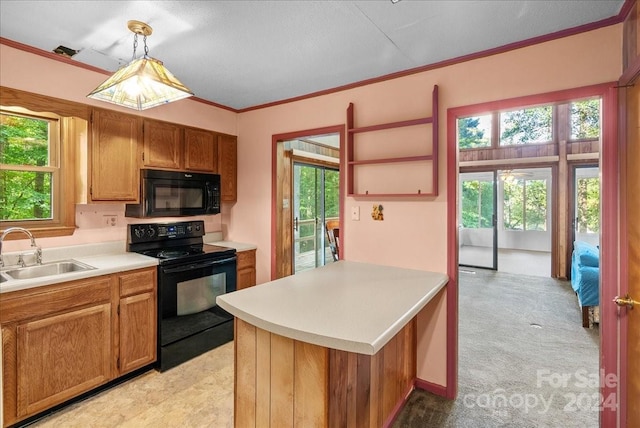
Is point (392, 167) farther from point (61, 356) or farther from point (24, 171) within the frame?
point (24, 171)

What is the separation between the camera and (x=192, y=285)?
276 centimetres

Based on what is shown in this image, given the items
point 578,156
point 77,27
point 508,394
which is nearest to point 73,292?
point 77,27

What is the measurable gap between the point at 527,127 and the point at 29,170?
775 centimetres

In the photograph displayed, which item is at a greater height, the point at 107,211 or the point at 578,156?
the point at 578,156

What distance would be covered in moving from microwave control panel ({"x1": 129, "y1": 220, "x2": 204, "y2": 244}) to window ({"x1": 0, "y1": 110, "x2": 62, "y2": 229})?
0.57 metres

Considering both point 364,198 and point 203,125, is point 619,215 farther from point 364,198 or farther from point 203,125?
point 203,125

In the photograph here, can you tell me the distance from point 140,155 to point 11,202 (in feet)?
3.10

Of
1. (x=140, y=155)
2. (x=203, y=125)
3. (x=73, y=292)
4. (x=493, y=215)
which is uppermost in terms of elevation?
(x=203, y=125)

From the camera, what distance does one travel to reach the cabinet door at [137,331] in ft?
7.74

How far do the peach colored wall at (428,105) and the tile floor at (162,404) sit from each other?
122 cm

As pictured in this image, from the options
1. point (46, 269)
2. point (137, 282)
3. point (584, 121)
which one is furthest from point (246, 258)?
point (584, 121)

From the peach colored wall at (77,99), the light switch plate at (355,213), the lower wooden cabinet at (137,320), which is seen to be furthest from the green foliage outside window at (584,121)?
the lower wooden cabinet at (137,320)

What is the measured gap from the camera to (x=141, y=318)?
2.46 meters

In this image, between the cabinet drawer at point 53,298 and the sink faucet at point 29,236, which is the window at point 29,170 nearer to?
the sink faucet at point 29,236
